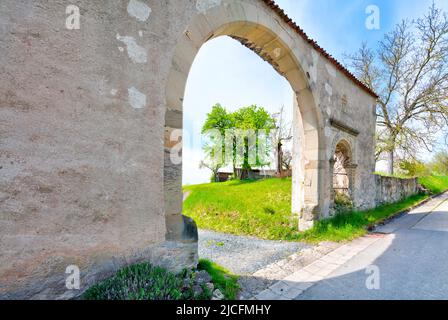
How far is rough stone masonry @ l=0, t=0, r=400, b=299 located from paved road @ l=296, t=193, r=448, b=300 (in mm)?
1928

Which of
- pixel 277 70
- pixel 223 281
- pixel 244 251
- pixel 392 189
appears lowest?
pixel 244 251

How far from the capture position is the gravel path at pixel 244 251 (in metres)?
4.40

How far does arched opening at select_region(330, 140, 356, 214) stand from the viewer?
7.49 metres

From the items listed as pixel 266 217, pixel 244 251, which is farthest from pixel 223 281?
pixel 266 217

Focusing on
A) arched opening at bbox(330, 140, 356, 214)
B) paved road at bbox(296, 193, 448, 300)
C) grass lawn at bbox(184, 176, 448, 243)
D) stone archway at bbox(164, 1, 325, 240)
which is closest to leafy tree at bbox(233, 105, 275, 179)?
grass lawn at bbox(184, 176, 448, 243)

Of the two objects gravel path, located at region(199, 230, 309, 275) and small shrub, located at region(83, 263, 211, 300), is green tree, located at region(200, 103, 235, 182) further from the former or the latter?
small shrub, located at region(83, 263, 211, 300)

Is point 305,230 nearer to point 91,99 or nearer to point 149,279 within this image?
point 149,279

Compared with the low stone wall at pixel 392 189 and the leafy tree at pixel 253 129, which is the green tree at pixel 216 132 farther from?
the low stone wall at pixel 392 189

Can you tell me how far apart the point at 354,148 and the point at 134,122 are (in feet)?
24.3

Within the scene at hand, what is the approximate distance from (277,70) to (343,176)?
14.5 ft

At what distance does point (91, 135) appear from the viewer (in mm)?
2348

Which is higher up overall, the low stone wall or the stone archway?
the stone archway

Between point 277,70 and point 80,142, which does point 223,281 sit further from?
point 277,70
